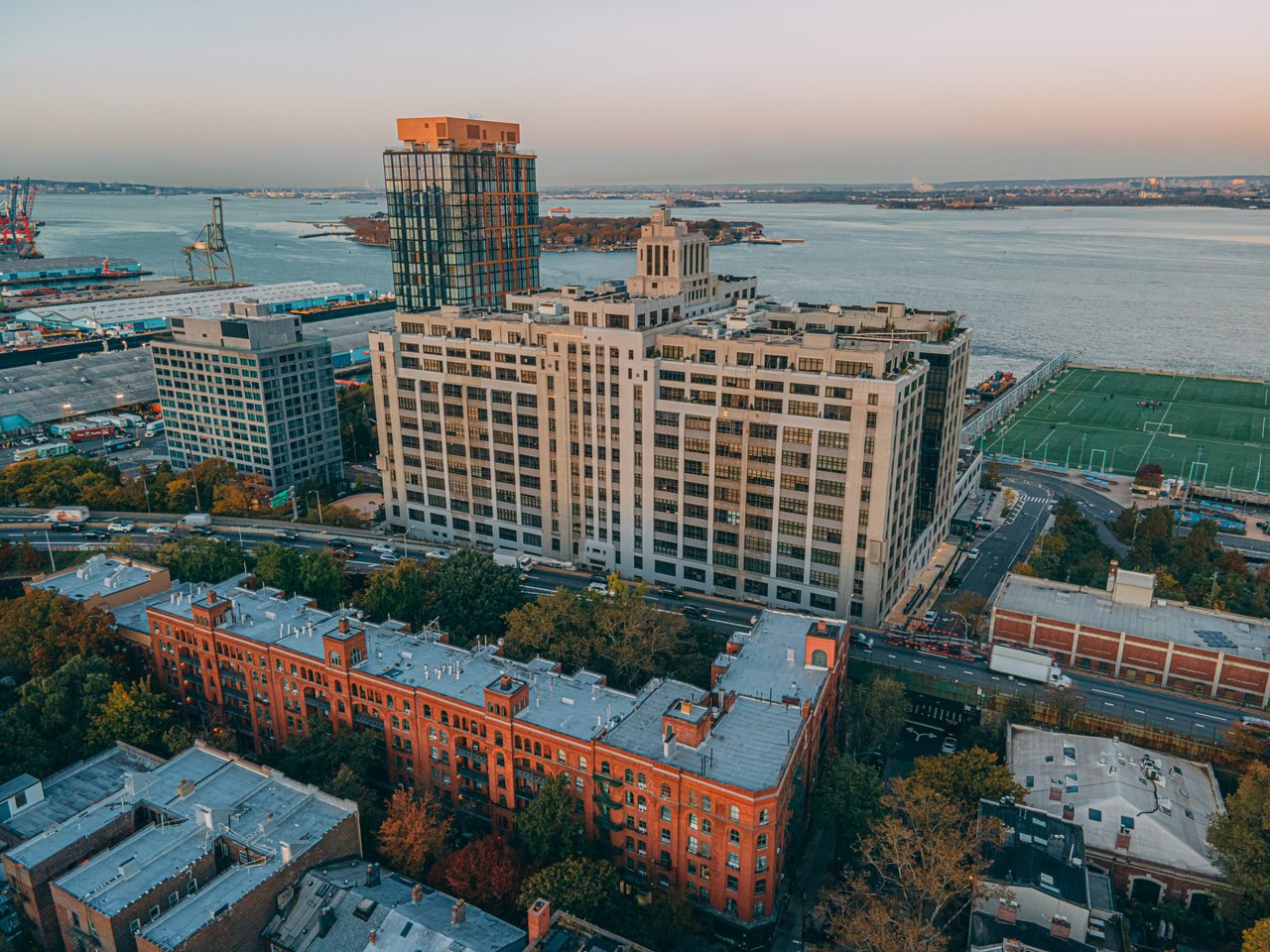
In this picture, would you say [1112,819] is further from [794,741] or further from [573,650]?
[573,650]

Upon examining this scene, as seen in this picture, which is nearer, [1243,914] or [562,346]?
[1243,914]

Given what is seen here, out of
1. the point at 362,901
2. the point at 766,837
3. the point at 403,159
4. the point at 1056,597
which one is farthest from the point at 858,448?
the point at 403,159

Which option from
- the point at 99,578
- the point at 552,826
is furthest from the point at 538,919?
the point at 99,578

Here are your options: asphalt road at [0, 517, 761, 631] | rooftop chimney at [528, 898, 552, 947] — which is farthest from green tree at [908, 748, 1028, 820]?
asphalt road at [0, 517, 761, 631]

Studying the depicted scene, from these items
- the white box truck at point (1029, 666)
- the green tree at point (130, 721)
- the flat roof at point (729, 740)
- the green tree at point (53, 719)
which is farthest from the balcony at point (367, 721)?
the white box truck at point (1029, 666)

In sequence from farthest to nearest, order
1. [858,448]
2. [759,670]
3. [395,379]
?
[395,379]
[858,448]
[759,670]

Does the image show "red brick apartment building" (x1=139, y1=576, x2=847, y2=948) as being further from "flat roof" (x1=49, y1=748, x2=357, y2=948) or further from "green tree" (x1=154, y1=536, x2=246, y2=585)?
"green tree" (x1=154, y1=536, x2=246, y2=585)

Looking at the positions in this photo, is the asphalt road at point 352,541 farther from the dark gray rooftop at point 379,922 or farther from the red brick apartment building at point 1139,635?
the dark gray rooftop at point 379,922

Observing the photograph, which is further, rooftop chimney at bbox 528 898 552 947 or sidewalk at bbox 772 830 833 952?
sidewalk at bbox 772 830 833 952
